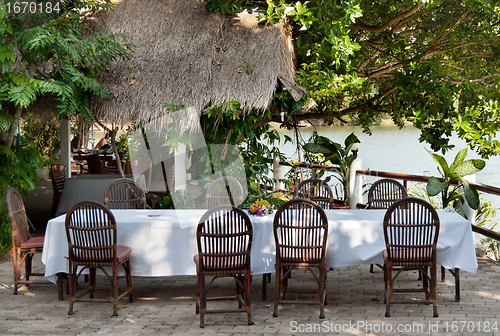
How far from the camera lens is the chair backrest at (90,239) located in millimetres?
3623

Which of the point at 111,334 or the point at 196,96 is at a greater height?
the point at 196,96

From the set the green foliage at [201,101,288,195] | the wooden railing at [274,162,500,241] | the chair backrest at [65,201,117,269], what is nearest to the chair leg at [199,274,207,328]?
the chair backrest at [65,201,117,269]

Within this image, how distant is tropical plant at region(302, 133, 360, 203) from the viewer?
7766mm

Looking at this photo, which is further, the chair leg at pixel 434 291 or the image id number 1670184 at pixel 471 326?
the chair leg at pixel 434 291

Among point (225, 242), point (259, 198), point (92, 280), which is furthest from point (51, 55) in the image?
point (225, 242)

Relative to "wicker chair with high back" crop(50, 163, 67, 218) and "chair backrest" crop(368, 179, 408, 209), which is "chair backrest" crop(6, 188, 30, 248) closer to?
"wicker chair with high back" crop(50, 163, 67, 218)

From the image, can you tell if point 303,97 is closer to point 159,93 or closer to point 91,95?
point 159,93

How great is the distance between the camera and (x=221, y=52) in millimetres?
6125

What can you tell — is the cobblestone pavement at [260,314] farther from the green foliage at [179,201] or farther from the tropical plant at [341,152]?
the tropical plant at [341,152]

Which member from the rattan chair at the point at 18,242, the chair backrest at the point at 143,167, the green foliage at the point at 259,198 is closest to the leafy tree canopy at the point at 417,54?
the green foliage at the point at 259,198

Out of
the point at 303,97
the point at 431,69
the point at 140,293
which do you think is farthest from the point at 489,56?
the point at 140,293

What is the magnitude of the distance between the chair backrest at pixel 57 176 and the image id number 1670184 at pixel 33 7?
8.48 feet

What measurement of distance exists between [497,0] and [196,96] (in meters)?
3.69

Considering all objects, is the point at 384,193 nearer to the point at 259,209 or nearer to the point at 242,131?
the point at 259,209
